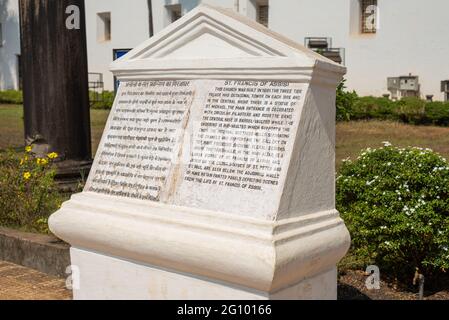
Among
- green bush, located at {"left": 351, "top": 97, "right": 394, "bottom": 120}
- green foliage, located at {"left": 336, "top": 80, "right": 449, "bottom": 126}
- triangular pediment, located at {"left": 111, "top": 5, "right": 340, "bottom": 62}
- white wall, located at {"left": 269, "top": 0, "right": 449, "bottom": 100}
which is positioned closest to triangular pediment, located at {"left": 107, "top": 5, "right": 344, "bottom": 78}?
triangular pediment, located at {"left": 111, "top": 5, "right": 340, "bottom": 62}

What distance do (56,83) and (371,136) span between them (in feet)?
25.7

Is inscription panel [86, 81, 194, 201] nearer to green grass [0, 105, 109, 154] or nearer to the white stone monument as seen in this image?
the white stone monument

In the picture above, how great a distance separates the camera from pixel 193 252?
120 inches

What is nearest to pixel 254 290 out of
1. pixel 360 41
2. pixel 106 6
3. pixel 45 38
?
pixel 45 38

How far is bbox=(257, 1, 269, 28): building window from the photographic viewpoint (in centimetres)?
2045

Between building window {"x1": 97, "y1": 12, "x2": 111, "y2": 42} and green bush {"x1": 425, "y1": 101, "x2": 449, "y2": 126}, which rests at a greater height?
building window {"x1": 97, "y1": 12, "x2": 111, "y2": 42}

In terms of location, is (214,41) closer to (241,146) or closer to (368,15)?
(241,146)

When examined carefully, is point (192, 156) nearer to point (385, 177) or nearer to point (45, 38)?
point (385, 177)

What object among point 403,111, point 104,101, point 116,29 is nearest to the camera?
point 403,111

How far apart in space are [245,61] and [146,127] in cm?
67

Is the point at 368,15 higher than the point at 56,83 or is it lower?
higher

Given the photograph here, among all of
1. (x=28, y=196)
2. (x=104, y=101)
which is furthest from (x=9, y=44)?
(x=28, y=196)

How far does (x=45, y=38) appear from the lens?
6.49 metres

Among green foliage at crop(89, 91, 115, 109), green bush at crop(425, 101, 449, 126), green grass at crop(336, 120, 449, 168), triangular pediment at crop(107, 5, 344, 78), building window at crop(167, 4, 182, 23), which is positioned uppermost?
building window at crop(167, 4, 182, 23)
